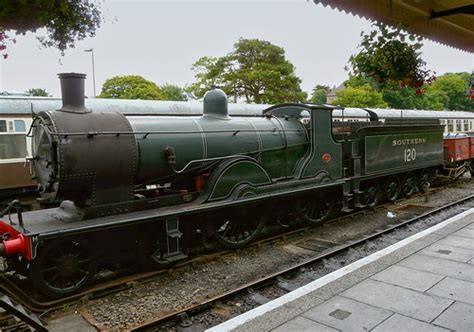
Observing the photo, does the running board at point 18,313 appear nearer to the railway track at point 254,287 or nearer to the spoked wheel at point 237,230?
the railway track at point 254,287

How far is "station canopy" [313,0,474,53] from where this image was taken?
3.14 meters

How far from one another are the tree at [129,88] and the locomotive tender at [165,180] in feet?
116

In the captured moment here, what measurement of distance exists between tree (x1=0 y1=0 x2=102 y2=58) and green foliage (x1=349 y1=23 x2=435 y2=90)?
2217 millimetres

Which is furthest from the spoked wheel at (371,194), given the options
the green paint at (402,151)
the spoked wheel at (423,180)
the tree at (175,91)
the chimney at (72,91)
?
the tree at (175,91)

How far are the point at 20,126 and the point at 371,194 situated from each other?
9329 mm

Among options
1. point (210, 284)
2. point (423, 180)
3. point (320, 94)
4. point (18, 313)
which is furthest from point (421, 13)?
point (320, 94)

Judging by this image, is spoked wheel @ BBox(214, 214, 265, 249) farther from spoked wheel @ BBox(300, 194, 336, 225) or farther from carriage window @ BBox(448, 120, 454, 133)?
carriage window @ BBox(448, 120, 454, 133)

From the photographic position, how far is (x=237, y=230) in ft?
24.7

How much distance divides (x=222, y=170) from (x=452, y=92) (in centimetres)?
7157

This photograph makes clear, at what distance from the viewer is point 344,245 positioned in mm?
7562

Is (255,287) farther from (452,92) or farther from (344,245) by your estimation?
(452,92)

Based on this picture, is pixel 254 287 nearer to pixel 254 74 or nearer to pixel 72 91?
pixel 72 91

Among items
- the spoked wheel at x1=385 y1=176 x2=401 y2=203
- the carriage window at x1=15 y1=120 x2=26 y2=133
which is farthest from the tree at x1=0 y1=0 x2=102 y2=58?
the spoked wheel at x1=385 y1=176 x2=401 y2=203

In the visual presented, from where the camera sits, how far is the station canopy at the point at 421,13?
314cm
